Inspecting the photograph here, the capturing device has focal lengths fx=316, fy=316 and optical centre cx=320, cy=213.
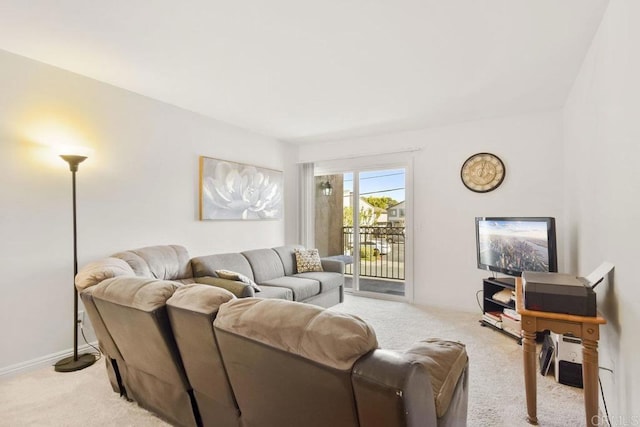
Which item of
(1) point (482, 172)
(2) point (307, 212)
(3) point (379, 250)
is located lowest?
(3) point (379, 250)

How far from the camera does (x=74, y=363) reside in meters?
2.53

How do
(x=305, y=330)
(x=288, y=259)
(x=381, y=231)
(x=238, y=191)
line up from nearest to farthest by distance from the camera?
(x=305, y=330) < (x=238, y=191) < (x=288, y=259) < (x=381, y=231)

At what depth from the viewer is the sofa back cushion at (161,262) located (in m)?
2.79

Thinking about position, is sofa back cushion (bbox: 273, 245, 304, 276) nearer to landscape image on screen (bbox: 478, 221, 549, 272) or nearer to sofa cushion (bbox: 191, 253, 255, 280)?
sofa cushion (bbox: 191, 253, 255, 280)

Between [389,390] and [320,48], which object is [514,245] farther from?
[389,390]

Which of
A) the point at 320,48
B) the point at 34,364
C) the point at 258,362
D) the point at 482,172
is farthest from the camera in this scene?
the point at 482,172

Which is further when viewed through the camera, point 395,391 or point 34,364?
point 34,364

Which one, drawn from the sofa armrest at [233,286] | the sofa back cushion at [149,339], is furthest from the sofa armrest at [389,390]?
the sofa armrest at [233,286]

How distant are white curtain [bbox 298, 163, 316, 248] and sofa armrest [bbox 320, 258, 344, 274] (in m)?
0.88

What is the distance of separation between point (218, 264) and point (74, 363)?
1.40 m

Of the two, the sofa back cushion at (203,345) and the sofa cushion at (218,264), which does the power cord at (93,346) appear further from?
the sofa back cushion at (203,345)

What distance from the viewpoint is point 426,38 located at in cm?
214

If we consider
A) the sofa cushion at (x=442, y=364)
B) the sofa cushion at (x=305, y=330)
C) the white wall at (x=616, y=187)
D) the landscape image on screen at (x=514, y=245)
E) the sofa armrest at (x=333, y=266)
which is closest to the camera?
the sofa cushion at (x=305, y=330)

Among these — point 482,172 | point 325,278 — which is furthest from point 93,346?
point 482,172
